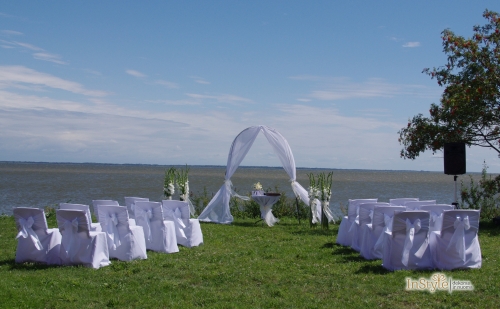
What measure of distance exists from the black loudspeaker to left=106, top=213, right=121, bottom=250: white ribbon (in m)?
8.02

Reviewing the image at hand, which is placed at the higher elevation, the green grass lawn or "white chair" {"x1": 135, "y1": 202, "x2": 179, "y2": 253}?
"white chair" {"x1": 135, "y1": 202, "x2": 179, "y2": 253}

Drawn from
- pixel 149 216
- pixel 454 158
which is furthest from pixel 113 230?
pixel 454 158

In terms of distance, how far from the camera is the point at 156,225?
9.59 m

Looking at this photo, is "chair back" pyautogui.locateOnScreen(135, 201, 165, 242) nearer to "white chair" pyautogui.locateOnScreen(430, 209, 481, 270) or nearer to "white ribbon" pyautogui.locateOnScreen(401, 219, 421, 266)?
"white ribbon" pyautogui.locateOnScreen(401, 219, 421, 266)

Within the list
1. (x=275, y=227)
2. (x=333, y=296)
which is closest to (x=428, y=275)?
(x=333, y=296)

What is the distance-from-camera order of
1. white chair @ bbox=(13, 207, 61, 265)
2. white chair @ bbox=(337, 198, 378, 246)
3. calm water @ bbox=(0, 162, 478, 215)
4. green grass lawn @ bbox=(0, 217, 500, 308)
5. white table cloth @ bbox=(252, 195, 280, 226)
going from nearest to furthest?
green grass lawn @ bbox=(0, 217, 500, 308) → white chair @ bbox=(13, 207, 61, 265) → white chair @ bbox=(337, 198, 378, 246) → white table cloth @ bbox=(252, 195, 280, 226) → calm water @ bbox=(0, 162, 478, 215)

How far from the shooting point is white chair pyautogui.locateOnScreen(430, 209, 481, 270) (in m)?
7.20

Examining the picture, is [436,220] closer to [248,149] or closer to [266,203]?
[266,203]

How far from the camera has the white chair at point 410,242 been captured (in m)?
7.24

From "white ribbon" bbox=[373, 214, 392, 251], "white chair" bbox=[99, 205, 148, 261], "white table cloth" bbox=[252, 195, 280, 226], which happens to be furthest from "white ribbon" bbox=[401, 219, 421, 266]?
"white table cloth" bbox=[252, 195, 280, 226]

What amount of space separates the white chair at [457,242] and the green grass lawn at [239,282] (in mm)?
196

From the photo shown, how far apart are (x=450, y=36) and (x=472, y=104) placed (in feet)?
6.35

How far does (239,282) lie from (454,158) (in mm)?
7991

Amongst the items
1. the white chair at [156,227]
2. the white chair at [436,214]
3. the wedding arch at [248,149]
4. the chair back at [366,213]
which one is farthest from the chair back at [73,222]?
the wedding arch at [248,149]
